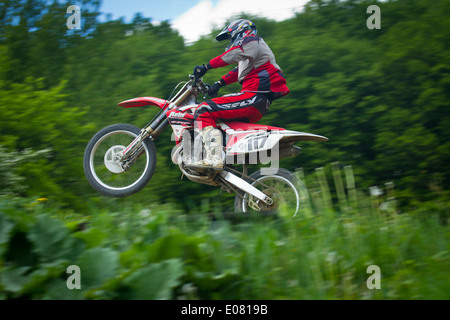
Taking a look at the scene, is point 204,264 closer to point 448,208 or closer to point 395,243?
point 395,243

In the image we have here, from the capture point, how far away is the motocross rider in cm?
528

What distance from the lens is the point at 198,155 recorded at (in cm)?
542

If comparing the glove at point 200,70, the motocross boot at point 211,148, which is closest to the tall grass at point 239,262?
the motocross boot at point 211,148

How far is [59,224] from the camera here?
8.55 ft

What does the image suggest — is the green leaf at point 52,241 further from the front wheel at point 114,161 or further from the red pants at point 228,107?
the front wheel at point 114,161

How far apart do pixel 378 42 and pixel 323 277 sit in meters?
4.50

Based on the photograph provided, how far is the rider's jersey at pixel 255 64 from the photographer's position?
17.1 ft

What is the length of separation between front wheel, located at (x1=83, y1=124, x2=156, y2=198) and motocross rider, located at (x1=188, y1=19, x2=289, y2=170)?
27.4 inches

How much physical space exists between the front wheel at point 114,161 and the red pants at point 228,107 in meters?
0.81

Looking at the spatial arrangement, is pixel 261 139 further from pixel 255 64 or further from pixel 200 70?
pixel 200 70

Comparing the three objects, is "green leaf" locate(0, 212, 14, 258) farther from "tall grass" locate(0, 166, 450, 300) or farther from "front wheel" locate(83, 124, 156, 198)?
"front wheel" locate(83, 124, 156, 198)

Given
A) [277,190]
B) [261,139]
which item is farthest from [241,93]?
[277,190]

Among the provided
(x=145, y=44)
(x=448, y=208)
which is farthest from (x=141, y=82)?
(x=448, y=208)
